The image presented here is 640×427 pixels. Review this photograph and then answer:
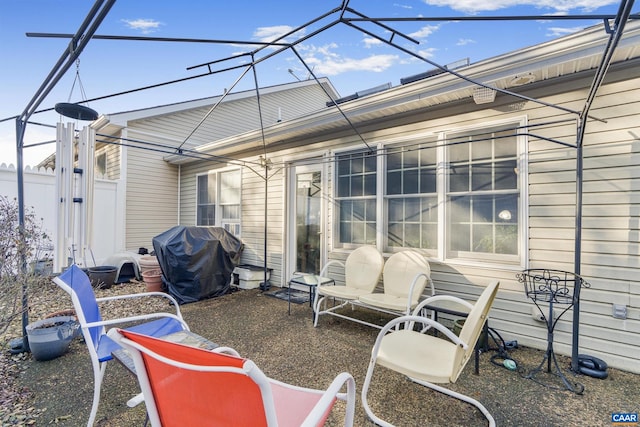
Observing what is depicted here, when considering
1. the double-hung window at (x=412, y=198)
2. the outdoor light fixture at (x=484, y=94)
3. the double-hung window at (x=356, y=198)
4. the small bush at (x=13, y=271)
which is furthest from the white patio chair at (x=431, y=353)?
the small bush at (x=13, y=271)

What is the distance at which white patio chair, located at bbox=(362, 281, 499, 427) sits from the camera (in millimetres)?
1840

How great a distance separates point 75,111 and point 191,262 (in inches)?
108

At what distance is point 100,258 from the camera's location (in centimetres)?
706

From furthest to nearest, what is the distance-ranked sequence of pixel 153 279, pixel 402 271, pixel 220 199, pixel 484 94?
1. pixel 220 199
2. pixel 153 279
3. pixel 402 271
4. pixel 484 94

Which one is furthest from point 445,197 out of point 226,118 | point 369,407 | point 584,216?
point 226,118

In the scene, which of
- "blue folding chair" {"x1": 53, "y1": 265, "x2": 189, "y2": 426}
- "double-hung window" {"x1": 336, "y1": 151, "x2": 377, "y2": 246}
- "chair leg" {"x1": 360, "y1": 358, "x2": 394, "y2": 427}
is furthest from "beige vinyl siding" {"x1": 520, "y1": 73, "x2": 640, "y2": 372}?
"blue folding chair" {"x1": 53, "y1": 265, "x2": 189, "y2": 426}

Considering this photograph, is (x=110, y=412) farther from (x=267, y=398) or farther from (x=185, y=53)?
(x=185, y=53)

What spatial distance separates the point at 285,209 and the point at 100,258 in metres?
4.79

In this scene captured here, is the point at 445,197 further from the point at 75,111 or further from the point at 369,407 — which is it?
the point at 75,111

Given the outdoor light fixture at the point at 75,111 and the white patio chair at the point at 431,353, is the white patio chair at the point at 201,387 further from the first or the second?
the outdoor light fixture at the point at 75,111

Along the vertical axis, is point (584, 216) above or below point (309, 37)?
below

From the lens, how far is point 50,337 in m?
2.88

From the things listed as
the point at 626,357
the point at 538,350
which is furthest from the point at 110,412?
the point at 626,357

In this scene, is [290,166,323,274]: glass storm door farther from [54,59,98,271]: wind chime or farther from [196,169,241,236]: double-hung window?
[54,59,98,271]: wind chime
